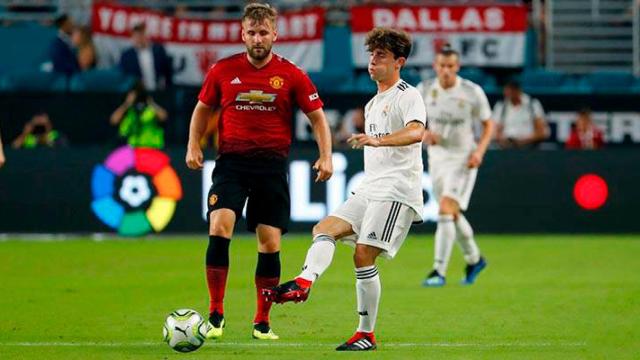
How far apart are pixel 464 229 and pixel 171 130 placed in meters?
7.61

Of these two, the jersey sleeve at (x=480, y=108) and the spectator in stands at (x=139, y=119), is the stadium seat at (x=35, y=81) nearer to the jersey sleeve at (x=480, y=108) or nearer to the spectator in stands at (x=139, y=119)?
the spectator in stands at (x=139, y=119)

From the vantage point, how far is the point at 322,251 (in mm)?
9523

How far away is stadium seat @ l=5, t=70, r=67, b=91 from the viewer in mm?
22203

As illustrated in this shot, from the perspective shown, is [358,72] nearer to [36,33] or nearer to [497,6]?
[497,6]

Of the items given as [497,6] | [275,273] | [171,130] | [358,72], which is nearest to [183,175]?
[171,130]

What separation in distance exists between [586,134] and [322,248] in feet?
42.3

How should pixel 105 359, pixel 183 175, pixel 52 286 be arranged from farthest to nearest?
pixel 183 175 < pixel 52 286 < pixel 105 359

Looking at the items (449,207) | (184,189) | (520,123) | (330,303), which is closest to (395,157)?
(330,303)

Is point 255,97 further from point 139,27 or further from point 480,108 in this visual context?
point 139,27

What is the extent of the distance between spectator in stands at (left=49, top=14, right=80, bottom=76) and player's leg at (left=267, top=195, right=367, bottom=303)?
1338cm

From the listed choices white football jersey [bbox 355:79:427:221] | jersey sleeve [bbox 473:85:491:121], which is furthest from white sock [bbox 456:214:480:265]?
white football jersey [bbox 355:79:427:221]

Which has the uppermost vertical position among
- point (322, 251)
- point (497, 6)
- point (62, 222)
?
point (497, 6)

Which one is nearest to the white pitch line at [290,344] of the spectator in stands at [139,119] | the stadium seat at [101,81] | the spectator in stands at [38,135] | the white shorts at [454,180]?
the white shorts at [454,180]

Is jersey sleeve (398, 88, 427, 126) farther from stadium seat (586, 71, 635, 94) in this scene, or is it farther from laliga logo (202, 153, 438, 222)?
stadium seat (586, 71, 635, 94)
